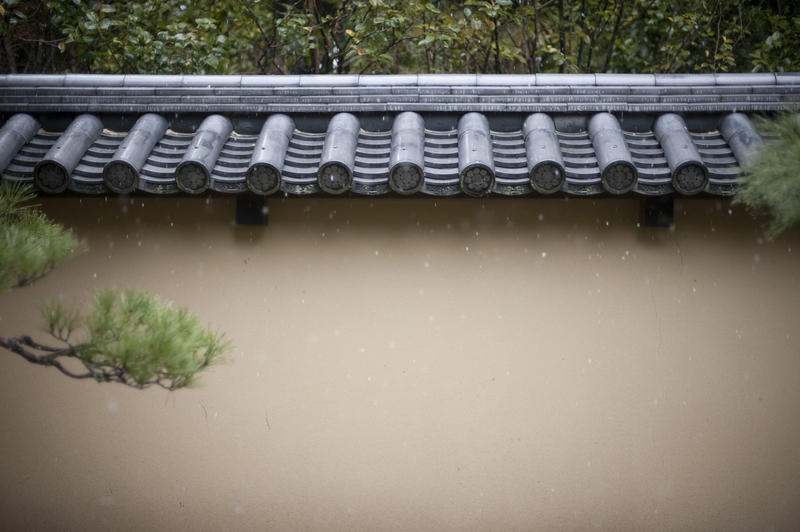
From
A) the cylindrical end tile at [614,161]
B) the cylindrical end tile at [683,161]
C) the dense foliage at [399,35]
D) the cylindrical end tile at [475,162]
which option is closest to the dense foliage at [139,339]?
the cylindrical end tile at [475,162]

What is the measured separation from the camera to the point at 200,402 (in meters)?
4.04

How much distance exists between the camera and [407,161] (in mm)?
3279

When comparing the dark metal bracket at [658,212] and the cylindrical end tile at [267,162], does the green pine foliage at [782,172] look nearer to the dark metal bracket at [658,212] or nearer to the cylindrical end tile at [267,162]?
the dark metal bracket at [658,212]

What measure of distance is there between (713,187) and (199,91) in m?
2.58

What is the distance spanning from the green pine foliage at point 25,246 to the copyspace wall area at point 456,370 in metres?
1.40

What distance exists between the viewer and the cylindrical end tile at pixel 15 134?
135 inches

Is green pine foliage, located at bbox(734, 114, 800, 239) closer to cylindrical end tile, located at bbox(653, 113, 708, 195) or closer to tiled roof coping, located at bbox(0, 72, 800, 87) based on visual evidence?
cylindrical end tile, located at bbox(653, 113, 708, 195)

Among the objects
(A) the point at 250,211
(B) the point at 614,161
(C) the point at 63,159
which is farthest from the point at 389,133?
(C) the point at 63,159

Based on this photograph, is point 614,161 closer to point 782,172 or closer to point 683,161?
point 683,161

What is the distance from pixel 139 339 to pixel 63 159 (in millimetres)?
1485

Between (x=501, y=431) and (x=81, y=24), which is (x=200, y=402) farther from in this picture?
(x=81, y=24)

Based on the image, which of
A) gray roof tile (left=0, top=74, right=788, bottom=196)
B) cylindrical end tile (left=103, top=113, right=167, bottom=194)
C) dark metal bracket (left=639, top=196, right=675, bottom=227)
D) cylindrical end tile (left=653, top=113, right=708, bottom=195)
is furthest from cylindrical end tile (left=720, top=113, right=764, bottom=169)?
cylindrical end tile (left=103, top=113, right=167, bottom=194)

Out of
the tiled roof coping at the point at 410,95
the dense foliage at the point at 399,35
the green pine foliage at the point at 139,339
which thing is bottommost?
the green pine foliage at the point at 139,339

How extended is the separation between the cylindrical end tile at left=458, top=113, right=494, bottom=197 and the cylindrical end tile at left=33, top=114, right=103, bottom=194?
1781mm
